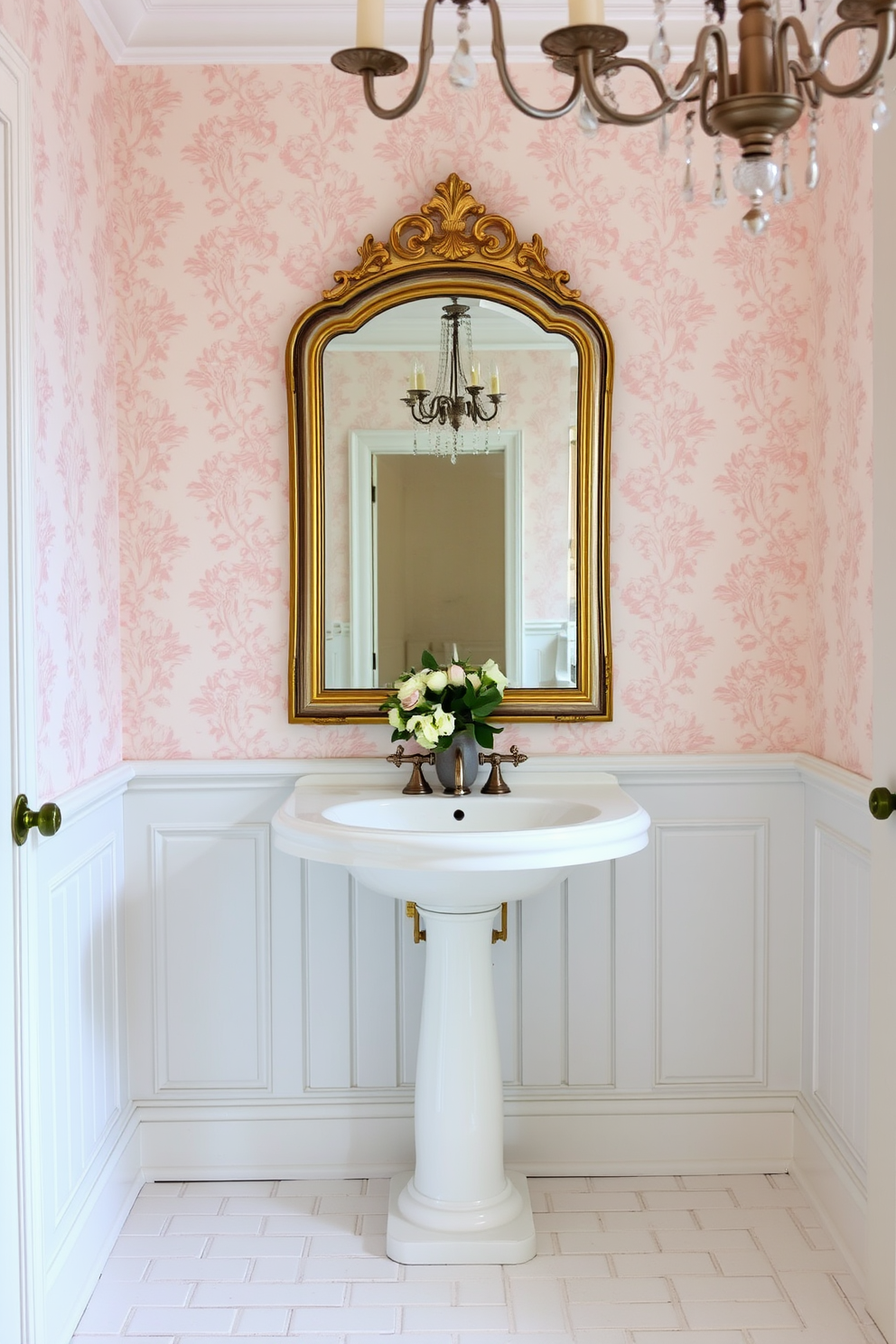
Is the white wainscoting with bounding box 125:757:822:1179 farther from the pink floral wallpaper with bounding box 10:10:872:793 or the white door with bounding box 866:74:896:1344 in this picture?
the white door with bounding box 866:74:896:1344

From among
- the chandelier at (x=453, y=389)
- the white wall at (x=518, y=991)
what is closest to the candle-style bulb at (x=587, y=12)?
the chandelier at (x=453, y=389)

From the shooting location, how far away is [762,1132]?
266cm

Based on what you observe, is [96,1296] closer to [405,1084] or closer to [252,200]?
[405,1084]

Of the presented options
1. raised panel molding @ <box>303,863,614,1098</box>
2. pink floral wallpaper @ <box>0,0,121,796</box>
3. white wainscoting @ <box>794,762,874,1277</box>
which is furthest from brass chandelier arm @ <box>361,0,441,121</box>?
raised panel molding @ <box>303,863,614,1098</box>

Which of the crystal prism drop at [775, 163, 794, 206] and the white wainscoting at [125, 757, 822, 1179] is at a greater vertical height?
the crystal prism drop at [775, 163, 794, 206]

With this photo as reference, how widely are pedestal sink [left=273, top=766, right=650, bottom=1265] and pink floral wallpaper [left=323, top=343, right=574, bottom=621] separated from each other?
515 mm

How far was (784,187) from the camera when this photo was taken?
105 centimetres

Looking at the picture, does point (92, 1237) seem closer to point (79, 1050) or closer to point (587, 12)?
point (79, 1050)

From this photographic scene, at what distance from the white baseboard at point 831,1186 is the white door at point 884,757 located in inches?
6.5

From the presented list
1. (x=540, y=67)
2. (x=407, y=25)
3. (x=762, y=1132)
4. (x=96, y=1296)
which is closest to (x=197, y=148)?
(x=407, y=25)

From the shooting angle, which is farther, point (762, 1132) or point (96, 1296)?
point (762, 1132)

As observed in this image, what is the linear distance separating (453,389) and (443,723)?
2.48ft

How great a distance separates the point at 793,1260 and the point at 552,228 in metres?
2.23

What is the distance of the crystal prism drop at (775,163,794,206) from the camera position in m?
1.02
